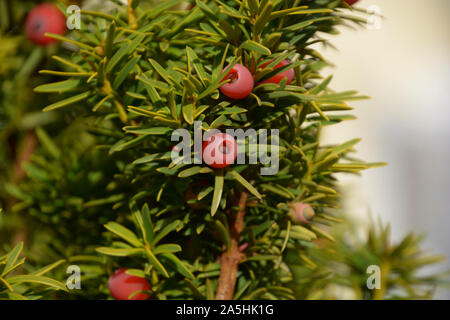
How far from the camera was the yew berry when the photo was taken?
0.26 m

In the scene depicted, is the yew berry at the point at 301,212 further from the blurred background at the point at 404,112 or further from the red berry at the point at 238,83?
the blurred background at the point at 404,112

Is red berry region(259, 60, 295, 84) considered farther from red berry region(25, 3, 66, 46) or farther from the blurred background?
the blurred background

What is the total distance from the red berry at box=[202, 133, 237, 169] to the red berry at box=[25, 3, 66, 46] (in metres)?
0.24

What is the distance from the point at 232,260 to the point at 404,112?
0.96 metres

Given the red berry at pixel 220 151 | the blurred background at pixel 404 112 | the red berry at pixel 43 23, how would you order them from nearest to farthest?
the red berry at pixel 220 151 → the red berry at pixel 43 23 → the blurred background at pixel 404 112

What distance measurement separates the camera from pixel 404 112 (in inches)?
42.5

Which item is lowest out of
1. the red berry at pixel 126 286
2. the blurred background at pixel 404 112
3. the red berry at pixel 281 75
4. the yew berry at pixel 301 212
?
the red berry at pixel 126 286

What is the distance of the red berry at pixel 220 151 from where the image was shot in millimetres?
221

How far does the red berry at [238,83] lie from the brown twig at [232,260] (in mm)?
70

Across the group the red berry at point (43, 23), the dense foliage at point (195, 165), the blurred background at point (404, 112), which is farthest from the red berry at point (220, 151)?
the blurred background at point (404, 112)

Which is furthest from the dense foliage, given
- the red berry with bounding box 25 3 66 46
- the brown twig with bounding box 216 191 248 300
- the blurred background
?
the blurred background

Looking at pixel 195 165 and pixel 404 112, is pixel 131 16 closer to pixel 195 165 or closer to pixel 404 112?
pixel 195 165

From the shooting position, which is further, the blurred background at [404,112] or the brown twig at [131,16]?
the blurred background at [404,112]

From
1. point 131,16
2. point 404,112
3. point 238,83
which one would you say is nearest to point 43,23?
point 131,16
